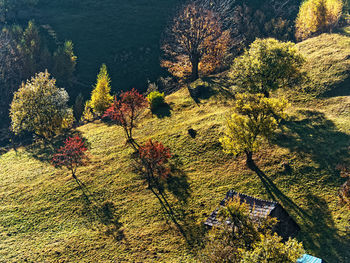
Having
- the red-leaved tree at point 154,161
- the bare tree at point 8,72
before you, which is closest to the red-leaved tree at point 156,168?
the red-leaved tree at point 154,161

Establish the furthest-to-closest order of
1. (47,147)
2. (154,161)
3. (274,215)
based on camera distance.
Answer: (47,147)
(154,161)
(274,215)

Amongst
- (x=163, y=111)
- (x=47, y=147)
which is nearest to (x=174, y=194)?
(x=163, y=111)

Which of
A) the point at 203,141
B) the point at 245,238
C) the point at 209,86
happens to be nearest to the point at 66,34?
the point at 209,86

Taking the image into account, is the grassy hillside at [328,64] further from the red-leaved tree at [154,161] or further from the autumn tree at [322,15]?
the red-leaved tree at [154,161]

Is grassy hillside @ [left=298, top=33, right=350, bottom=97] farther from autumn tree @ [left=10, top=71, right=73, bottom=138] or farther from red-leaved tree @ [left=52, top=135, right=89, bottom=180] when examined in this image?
autumn tree @ [left=10, top=71, right=73, bottom=138]

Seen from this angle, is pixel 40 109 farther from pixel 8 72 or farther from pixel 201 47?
pixel 201 47

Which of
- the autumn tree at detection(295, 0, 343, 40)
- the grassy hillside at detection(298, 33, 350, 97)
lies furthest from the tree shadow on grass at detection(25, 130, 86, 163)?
the autumn tree at detection(295, 0, 343, 40)
